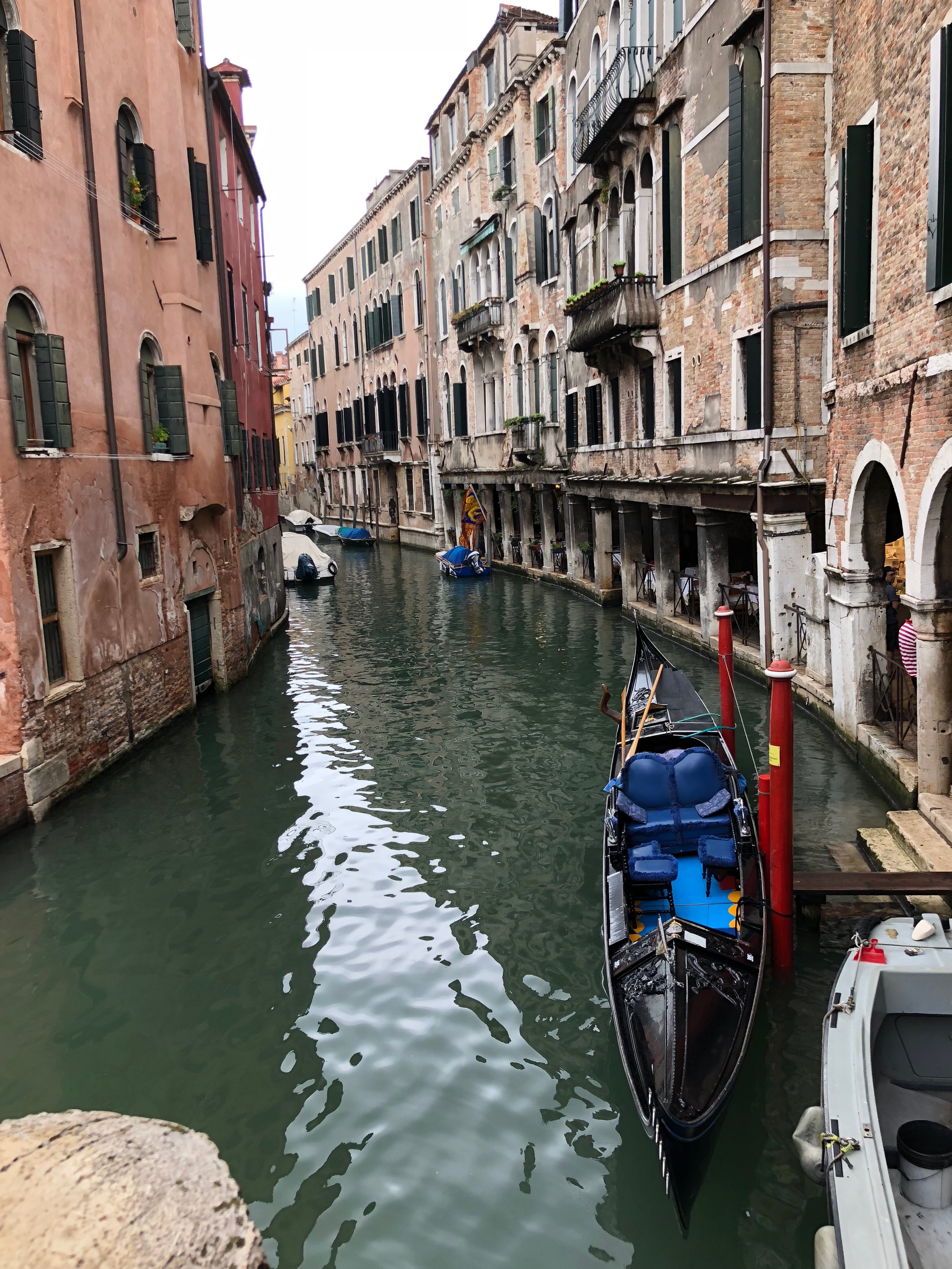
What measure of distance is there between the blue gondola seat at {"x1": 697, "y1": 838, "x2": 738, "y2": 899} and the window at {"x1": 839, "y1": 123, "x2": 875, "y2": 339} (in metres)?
4.78

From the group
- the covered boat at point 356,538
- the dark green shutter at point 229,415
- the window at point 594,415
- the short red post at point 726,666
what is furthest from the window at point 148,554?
the covered boat at point 356,538

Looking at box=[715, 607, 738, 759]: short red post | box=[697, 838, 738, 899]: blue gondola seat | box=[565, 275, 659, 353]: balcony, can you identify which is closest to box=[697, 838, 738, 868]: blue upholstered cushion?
box=[697, 838, 738, 899]: blue gondola seat

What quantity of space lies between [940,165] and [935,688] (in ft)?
11.7

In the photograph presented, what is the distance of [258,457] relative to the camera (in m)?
20.7

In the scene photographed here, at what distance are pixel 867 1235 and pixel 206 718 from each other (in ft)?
35.8

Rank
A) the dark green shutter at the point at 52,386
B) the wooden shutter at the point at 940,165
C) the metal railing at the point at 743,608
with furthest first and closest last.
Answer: the metal railing at the point at 743,608, the dark green shutter at the point at 52,386, the wooden shutter at the point at 940,165

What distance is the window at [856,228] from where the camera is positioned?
8391 millimetres

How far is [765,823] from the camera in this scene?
21.8 feet

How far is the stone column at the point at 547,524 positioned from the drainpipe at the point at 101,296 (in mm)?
15199

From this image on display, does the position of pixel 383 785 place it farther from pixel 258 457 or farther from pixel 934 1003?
pixel 258 457

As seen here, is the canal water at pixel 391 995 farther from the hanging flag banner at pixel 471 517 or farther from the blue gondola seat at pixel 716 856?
the hanging flag banner at pixel 471 517

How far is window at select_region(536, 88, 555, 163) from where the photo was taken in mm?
22625

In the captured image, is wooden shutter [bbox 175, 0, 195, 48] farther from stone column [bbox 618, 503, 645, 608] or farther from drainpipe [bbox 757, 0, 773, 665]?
stone column [bbox 618, 503, 645, 608]

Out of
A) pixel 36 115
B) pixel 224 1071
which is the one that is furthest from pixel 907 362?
pixel 36 115
